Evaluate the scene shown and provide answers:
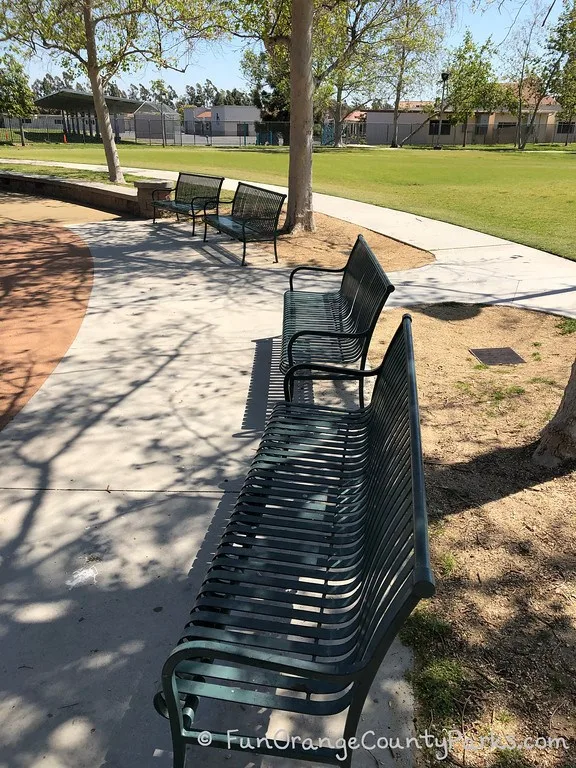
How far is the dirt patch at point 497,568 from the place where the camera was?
7.20 ft

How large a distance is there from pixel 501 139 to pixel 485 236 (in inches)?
2838

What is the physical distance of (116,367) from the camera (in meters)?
5.14

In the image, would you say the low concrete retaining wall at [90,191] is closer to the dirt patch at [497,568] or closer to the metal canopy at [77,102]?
the dirt patch at [497,568]

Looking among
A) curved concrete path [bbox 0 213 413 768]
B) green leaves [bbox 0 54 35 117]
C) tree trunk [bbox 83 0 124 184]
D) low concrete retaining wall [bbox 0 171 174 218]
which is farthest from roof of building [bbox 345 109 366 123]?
curved concrete path [bbox 0 213 413 768]

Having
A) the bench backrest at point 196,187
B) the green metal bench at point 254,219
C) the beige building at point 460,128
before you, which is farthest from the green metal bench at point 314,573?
the beige building at point 460,128

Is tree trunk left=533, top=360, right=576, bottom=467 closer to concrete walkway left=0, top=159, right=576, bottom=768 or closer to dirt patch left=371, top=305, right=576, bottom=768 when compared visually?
dirt patch left=371, top=305, right=576, bottom=768

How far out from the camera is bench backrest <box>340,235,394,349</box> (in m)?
3.92

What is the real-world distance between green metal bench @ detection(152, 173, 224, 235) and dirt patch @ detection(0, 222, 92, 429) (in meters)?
1.82

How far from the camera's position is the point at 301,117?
978 cm

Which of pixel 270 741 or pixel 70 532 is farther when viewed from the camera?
pixel 70 532

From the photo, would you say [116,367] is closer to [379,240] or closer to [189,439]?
[189,439]

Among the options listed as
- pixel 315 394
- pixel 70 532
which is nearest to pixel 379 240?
pixel 315 394

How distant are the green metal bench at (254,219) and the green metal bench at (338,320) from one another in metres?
3.21
